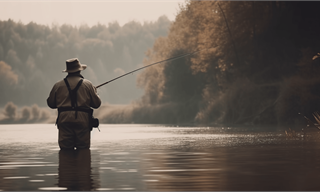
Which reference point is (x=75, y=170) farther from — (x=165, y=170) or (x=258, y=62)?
(x=258, y=62)

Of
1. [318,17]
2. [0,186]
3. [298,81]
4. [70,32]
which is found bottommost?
[0,186]

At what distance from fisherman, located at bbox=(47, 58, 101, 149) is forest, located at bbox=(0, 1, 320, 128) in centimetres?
661

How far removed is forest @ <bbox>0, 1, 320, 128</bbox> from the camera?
3862 centimetres

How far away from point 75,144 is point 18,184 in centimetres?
509

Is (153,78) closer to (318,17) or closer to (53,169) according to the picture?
(318,17)

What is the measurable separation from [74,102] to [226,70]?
113 ft

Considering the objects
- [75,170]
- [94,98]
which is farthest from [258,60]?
[75,170]

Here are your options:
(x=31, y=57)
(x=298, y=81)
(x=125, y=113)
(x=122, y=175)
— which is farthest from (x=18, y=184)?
(x=31, y=57)

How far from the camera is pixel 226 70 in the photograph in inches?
1857

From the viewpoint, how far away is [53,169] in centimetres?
1047

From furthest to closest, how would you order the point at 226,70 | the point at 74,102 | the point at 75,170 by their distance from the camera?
the point at 226,70, the point at 74,102, the point at 75,170

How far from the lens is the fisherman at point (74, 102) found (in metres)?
13.2

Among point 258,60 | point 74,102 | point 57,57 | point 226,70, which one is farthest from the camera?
point 57,57

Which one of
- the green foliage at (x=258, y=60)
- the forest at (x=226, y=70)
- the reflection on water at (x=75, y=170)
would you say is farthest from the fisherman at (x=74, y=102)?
the green foliage at (x=258, y=60)
